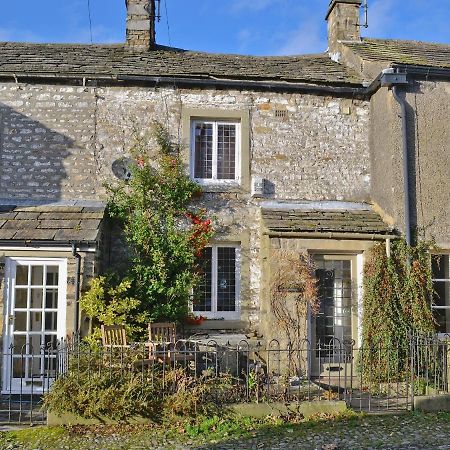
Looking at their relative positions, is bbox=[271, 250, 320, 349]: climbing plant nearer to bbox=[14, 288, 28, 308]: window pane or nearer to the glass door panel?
the glass door panel

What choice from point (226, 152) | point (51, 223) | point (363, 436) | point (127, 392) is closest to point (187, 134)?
point (226, 152)

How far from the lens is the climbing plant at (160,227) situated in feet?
35.2

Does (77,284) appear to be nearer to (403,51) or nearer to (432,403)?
(432,403)

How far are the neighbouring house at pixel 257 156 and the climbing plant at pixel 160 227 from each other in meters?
0.33

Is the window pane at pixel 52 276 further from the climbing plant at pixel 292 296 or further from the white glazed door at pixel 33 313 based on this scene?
the climbing plant at pixel 292 296

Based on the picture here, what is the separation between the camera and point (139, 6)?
13.6 m

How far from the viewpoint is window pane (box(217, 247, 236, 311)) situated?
1155cm

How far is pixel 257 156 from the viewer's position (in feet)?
38.9

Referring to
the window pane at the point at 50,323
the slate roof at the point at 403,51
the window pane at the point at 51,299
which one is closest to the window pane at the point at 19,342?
the window pane at the point at 50,323

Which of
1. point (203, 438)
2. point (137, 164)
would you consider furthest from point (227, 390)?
point (137, 164)

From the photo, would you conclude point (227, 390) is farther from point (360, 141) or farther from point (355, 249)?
point (360, 141)

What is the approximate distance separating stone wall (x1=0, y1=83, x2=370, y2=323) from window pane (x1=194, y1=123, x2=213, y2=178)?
17.0 inches

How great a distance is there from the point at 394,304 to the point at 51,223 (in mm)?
6689

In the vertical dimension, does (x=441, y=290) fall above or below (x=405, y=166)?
below
